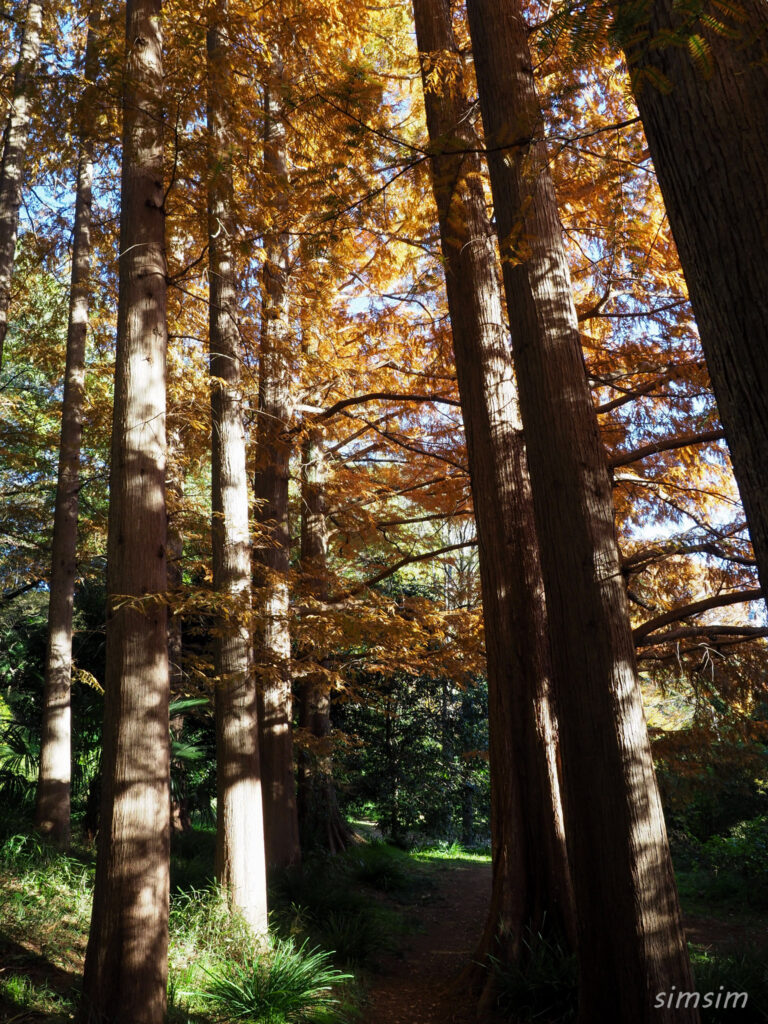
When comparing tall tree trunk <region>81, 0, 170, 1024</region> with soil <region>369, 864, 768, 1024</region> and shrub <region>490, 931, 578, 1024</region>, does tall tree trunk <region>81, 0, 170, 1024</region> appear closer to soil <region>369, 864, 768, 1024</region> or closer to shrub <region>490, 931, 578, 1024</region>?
soil <region>369, 864, 768, 1024</region>

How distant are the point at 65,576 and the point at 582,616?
299 inches

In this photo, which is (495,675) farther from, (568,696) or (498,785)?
(568,696)

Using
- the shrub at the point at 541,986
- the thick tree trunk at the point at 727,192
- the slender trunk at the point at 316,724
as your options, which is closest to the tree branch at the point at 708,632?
the shrub at the point at 541,986

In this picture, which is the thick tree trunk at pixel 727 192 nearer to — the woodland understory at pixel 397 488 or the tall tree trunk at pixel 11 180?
the woodland understory at pixel 397 488

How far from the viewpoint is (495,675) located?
5.91 metres

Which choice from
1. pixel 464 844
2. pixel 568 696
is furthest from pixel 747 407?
pixel 464 844

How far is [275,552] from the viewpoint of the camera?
29.6ft

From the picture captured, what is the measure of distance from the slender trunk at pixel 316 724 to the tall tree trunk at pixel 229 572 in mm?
2679

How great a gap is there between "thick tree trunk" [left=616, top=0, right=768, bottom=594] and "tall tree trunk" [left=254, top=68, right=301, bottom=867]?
6.38 meters

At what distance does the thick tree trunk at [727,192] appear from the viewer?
5.95 feet

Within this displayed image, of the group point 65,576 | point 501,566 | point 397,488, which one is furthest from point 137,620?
point 397,488

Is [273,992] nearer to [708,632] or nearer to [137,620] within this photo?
[137,620]

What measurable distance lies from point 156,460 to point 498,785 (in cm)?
367

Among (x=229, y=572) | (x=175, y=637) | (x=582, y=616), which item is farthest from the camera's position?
(x=175, y=637)
